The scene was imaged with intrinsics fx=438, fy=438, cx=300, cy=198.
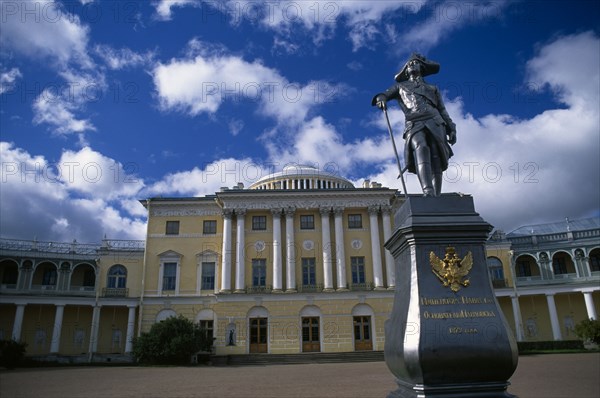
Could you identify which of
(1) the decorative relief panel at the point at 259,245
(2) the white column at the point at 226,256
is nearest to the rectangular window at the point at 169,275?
(2) the white column at the point at 226,256

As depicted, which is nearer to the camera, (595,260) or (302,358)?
(302,358)

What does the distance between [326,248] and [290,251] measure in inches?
115

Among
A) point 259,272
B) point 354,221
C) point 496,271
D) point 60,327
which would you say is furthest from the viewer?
point 496,271

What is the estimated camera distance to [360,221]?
1452 inches

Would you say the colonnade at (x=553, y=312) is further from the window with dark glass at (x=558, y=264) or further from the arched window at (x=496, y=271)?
the window with dark glass at (x=558, y=264)

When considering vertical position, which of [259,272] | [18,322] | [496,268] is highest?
[496,268]

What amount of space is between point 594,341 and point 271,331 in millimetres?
21990

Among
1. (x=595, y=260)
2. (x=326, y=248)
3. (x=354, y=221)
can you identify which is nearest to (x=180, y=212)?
(x=326, y=248)

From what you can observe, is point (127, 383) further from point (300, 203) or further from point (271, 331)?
point (300, 203)

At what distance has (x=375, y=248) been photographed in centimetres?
3547

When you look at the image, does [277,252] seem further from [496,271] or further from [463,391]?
[463,391]

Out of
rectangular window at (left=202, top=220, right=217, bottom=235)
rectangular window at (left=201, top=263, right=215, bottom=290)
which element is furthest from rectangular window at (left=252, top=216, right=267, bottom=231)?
rectangular window at (left=201, top=263, right=215, bottom=290)

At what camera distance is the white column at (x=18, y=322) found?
33156 millimetres

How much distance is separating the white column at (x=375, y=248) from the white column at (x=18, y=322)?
27.5 meters
